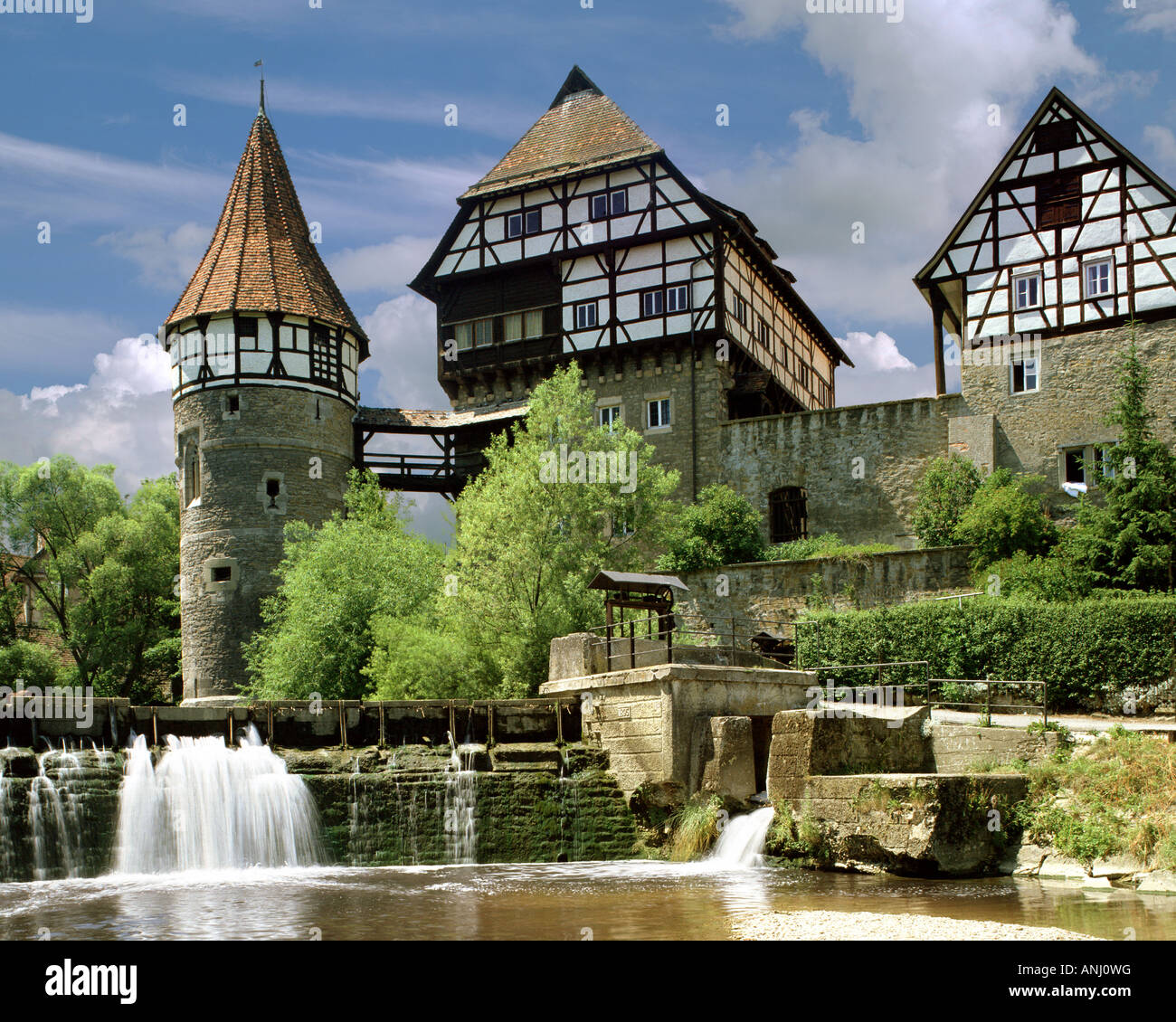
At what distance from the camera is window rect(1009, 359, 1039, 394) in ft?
119

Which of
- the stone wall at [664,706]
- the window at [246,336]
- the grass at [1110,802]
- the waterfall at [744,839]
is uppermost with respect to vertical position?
the window at [246,336]

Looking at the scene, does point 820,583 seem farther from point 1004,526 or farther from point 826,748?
point 826,748

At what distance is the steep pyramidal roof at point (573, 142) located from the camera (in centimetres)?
4278

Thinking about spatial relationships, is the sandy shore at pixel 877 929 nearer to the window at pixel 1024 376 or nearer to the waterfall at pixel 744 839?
the waterfall at pixel 744 839

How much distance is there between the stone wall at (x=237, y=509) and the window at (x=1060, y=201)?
2247cm

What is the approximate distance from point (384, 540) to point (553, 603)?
811cm

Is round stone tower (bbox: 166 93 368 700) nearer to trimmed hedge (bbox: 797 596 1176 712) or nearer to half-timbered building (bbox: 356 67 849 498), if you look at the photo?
half-timbered building (bbox: 356 67 849 498)

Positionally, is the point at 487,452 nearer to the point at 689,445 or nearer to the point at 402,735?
the point at 689,445

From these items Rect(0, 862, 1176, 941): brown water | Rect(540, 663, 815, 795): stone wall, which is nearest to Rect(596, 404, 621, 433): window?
Rect(540, 663, 815, 795): stone wall

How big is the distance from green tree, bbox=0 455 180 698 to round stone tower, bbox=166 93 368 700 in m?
5.54

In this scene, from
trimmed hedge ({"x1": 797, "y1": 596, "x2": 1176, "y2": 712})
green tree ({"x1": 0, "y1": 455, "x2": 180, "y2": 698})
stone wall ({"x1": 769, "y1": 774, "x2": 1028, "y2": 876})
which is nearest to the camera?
stone wall ({"x1": 769, "y1": 774, "x2": 1028, "y2": 876})

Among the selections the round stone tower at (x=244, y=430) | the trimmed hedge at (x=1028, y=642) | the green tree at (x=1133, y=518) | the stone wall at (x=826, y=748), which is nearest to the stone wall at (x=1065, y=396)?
the green tree at (x=1133, y=518)

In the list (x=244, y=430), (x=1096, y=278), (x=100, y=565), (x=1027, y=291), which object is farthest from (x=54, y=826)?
(x=1096, y=278)
